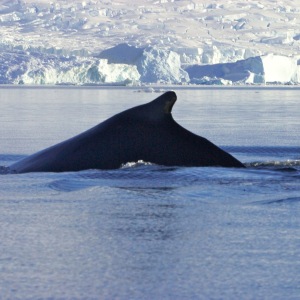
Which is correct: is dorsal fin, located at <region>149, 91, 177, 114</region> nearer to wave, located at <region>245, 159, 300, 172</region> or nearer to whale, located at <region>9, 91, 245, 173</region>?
whale, located at <region>9, 91, 245, 173</region>

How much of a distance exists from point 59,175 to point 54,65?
8595cm

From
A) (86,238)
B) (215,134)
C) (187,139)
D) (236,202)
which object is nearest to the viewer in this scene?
(86,238)

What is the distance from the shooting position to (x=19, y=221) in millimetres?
6785

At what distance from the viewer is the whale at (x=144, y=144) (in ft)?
31.2

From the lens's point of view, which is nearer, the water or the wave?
the water

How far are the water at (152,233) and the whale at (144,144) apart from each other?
14cm

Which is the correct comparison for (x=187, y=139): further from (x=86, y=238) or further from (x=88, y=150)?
(x=86, y=238)

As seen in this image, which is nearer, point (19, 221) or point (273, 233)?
point (273, 233)

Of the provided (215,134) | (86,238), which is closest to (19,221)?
(86,238)

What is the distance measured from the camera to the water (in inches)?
188

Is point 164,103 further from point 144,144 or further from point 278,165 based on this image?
point 278,165

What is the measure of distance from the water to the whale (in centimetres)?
14

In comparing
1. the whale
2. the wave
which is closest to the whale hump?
the whale

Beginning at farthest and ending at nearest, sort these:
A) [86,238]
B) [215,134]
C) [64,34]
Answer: [64,34] < [215,134] < [86,238]
